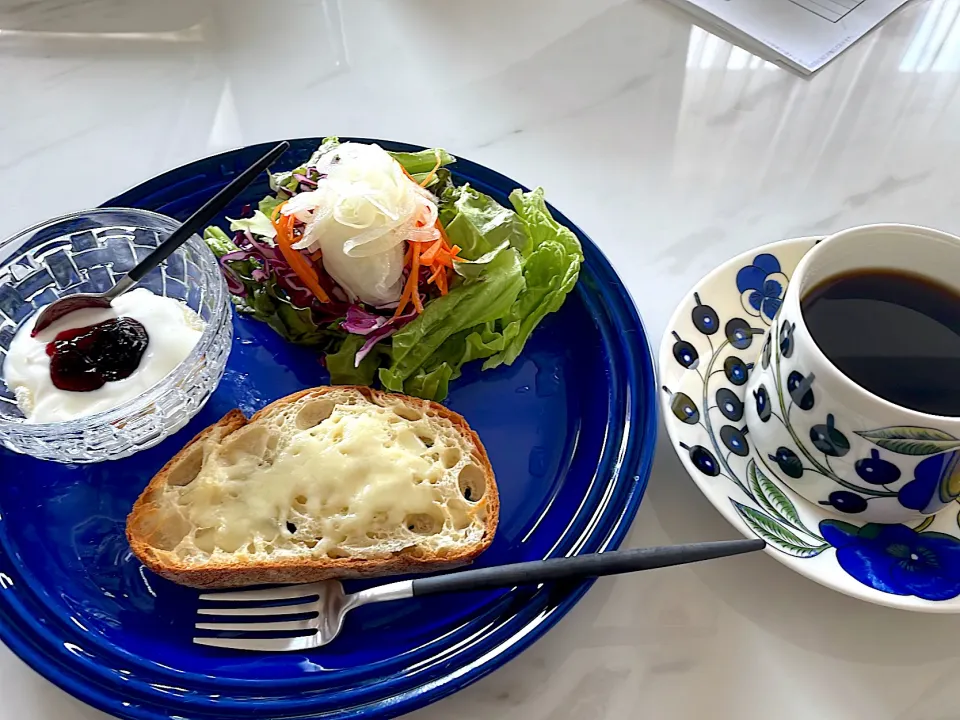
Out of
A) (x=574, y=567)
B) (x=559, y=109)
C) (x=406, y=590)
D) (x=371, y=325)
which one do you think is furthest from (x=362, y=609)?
(x=559, y=109)

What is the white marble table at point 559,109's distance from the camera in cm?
152

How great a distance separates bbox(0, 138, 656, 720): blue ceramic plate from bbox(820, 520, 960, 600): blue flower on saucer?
10.0 inches

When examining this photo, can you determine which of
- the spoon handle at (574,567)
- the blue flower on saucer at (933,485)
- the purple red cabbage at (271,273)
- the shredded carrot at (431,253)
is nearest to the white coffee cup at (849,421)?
the blue flower on saucer at (933,485)

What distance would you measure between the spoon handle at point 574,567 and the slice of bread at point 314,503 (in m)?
0.08

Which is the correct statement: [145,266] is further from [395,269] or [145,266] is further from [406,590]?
[406,590]

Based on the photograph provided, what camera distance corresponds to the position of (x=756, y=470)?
106cm

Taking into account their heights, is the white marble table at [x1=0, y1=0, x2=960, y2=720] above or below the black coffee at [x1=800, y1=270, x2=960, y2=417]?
below

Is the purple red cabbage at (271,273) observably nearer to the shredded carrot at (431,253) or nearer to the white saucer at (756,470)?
the shredded carrot at (431,253)

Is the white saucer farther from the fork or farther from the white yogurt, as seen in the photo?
the white yogurt

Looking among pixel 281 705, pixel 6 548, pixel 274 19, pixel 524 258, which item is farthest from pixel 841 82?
pixel 6 548

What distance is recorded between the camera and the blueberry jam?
1.11 m

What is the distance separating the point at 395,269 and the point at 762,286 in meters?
0.55

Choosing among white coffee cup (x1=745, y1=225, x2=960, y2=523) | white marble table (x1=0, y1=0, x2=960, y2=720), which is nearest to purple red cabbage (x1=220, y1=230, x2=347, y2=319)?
white marble table (x1=0, y1=0, x2=960, y2=720)

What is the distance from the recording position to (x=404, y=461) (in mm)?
1057
